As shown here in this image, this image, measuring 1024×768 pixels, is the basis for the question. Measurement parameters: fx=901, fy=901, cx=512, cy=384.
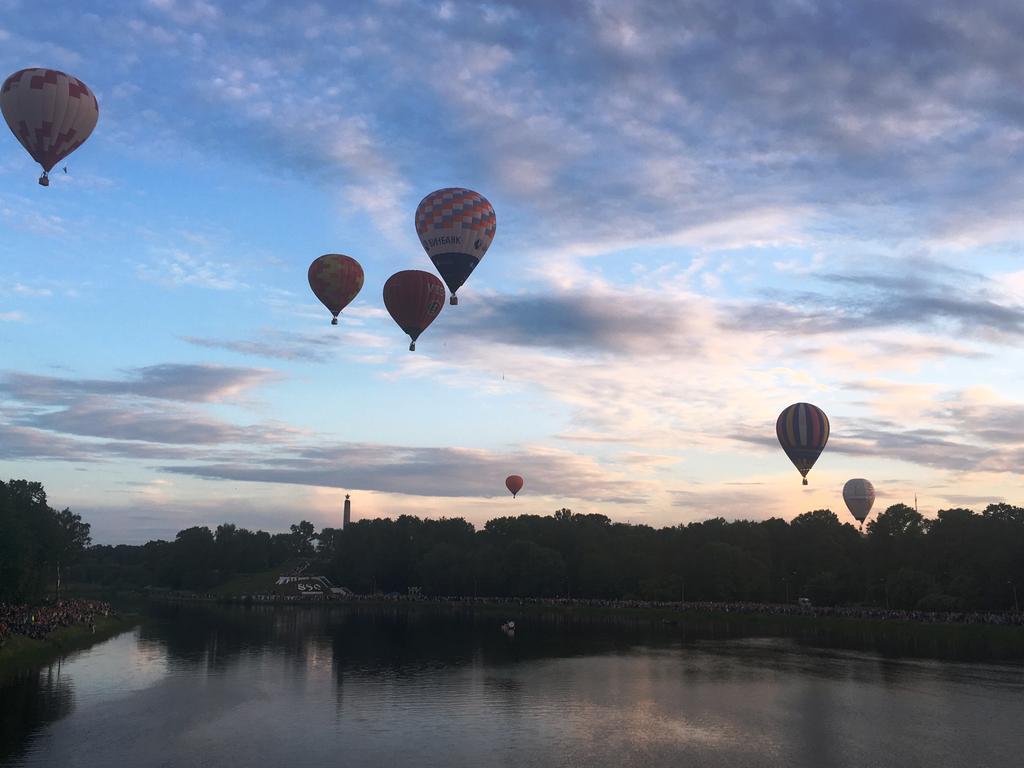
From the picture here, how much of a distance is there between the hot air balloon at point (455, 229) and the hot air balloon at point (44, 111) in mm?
20869

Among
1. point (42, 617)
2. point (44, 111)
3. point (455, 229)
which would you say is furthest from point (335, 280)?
point (42, 617)

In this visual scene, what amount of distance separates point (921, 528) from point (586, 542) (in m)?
49.3

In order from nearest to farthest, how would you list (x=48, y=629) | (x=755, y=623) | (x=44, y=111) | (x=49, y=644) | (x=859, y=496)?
(x=44, y=111) < (x=49, y=644) < (x=48, y=629) < (x=755, y=623) < (x=859, y=496)

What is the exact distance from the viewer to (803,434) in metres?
77.6

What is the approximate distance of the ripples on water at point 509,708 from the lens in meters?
34.8

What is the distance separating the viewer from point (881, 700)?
46.6m

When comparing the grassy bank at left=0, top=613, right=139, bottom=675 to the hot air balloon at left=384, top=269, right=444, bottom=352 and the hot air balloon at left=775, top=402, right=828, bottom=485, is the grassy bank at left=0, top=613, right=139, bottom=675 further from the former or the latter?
the hot air balloon at left=775, top=402, right=828, bottom=485

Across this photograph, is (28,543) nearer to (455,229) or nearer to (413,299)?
(413,299)

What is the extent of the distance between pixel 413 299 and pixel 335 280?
6060 mm

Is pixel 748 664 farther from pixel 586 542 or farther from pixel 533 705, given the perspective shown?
pixel 586 542

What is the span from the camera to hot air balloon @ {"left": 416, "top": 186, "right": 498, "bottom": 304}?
190 ft

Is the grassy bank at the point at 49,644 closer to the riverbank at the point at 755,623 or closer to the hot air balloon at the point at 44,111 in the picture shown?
the hot air balloon at the point at 44,111

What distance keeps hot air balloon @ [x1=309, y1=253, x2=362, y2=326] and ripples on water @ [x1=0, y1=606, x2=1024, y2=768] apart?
25.1 meters

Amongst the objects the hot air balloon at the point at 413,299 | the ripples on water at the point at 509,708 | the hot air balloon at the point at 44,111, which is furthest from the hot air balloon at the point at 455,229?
the ripples on water at the point at 509,708
